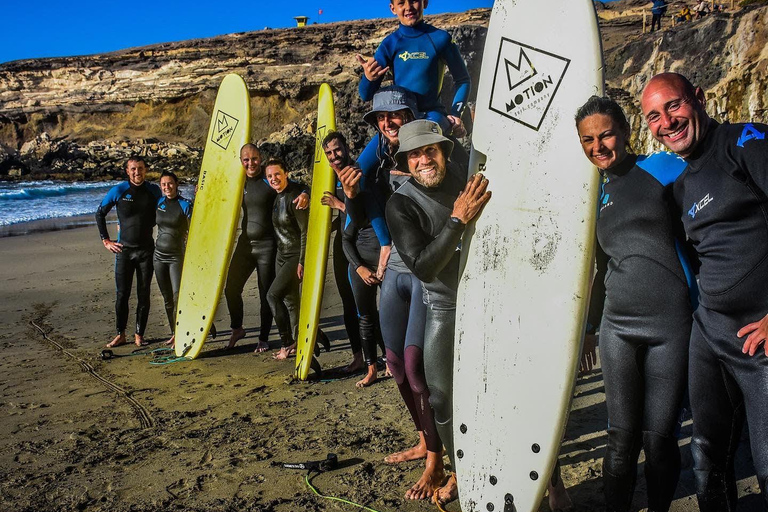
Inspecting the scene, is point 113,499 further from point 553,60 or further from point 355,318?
point 553,60

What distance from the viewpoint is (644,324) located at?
234cm

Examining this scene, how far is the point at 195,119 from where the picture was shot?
3881cm

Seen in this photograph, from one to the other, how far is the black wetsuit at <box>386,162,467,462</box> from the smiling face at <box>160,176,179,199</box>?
12.4 feet

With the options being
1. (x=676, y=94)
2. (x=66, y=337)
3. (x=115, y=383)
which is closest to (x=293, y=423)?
(x=115, y=383)

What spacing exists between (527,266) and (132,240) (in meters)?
4.38

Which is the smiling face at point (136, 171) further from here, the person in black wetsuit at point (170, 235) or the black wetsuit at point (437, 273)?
the black wetsuit at point (437, 273)

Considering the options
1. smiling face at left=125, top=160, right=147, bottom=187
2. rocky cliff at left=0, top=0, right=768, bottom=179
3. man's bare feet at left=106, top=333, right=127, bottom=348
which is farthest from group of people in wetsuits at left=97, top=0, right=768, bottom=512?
rocky cliff at left=0, top=0, right=768, bottom=179

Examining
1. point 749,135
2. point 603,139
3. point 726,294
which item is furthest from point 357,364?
point 749,135

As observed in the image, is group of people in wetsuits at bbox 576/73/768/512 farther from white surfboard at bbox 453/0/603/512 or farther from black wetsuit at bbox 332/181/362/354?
black wetsuit at bbox 332/181/362/354

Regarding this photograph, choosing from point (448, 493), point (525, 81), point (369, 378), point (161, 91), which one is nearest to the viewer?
point (525, 81)

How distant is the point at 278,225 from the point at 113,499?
8.90 ft

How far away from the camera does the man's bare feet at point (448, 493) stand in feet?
9.79

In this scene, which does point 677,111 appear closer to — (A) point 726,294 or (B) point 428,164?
(A) point 726,294

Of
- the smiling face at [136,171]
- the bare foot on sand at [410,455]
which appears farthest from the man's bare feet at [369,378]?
the smiling face at [136,171]
